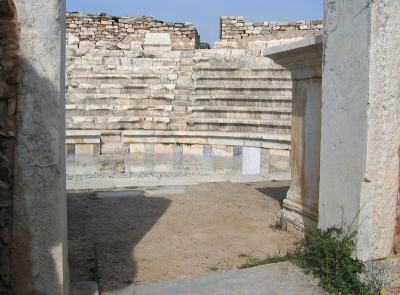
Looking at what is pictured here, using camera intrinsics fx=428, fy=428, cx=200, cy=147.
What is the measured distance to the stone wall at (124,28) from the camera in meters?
15.4

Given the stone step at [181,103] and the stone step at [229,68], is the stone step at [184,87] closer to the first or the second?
the stone step at [181,103]

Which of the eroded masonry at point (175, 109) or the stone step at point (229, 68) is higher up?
the stone step at point (229, 68)

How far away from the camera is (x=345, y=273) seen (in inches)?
106

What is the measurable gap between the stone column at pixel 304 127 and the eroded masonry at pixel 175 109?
4717 mm

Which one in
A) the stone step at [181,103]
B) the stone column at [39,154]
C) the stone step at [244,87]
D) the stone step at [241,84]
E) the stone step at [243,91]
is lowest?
the stone column at [39,154]

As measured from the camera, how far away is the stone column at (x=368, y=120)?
2.64 meters

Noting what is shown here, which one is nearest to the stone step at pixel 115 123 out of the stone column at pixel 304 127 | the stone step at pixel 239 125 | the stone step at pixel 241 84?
the stone step at pixel 239 125

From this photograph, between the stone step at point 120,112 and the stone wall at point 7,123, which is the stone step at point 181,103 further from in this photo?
the stone wall at point 7,123

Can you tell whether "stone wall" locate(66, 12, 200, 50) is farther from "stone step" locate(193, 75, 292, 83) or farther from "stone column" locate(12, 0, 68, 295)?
"stone column" locate(12, 0, 68, 295)

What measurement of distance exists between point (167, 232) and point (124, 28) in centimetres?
1280

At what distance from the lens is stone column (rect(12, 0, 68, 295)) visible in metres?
2.13

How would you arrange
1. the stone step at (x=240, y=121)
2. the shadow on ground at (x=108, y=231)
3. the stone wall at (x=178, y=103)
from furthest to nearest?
the stone wall at (x=178, y=103), the stone step at (x=240, y=121), the shadow on ground at (x=108, y=231)

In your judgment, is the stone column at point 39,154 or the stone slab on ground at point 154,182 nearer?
the stone column at point 39,154

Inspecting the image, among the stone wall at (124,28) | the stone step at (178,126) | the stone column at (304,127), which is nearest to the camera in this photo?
the stone column at (304,127)
